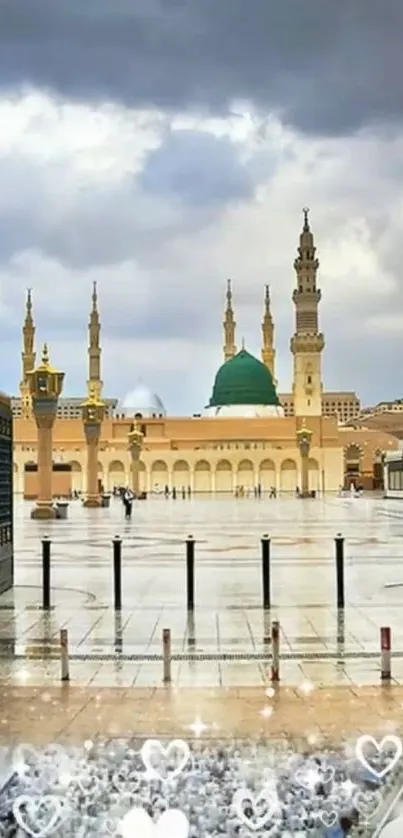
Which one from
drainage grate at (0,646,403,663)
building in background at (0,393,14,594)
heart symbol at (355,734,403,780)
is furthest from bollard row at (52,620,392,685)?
building in background at (0,393,14,594)

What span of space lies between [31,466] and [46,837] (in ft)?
223

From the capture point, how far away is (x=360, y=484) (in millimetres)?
94000

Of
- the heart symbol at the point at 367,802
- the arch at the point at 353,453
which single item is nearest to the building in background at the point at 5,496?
the heart symbol at the point at 367,802

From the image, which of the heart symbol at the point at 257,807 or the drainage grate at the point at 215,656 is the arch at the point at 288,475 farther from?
the heart symbol at the point at 257,807

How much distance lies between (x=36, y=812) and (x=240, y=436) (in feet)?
340

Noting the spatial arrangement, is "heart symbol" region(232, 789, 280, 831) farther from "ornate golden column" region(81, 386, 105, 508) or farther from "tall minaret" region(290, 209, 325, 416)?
"tall minaret" region(290, 209, 325, 416)

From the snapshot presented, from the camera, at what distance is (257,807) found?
5.12 m

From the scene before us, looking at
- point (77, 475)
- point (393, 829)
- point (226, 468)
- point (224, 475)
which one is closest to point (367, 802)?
point (393, 829)

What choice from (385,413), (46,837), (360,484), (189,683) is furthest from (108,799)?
(385,413)

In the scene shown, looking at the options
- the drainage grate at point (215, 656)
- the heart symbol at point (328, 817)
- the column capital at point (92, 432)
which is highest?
the column capital at point (92, 432)

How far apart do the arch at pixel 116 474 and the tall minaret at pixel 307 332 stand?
18.3m

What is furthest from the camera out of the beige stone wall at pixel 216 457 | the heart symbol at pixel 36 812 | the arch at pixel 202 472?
the arch at pixel 202 472

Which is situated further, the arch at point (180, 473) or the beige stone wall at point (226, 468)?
the arch at point (180, 473)

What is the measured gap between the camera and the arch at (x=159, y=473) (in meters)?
106
